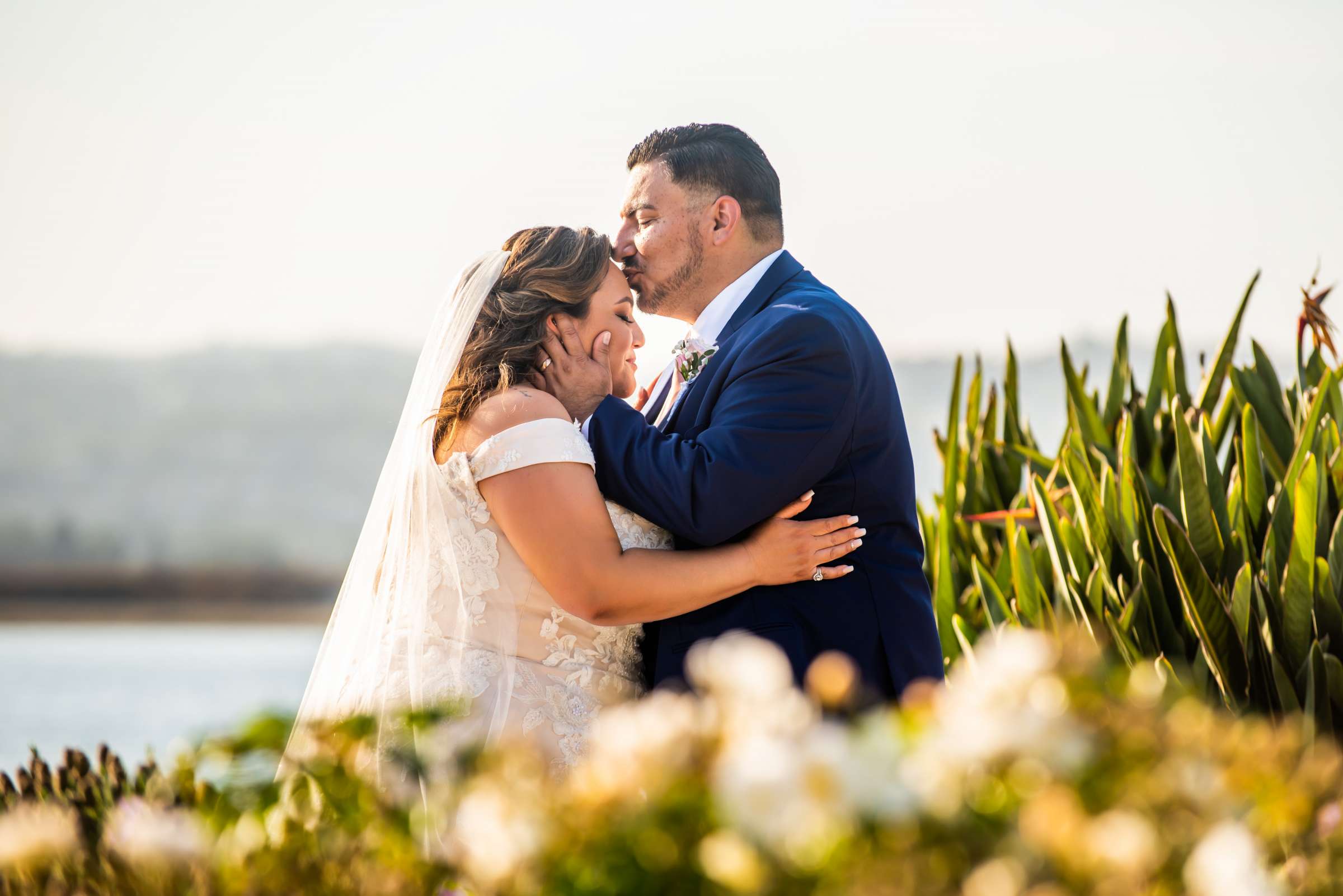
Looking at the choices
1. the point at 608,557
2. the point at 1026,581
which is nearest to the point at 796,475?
the point at 608,557

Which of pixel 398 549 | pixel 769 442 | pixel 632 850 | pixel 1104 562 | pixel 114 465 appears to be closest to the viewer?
pixel 632 850

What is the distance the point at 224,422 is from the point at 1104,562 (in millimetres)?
26644

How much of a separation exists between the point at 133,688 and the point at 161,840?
12669 millimetres

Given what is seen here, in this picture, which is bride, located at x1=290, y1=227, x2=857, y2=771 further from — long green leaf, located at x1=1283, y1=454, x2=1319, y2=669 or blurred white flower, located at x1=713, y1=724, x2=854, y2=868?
blurred white flower, located at x1=713, y1=724, x2=854, y2=868

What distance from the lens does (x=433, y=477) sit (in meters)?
2.51

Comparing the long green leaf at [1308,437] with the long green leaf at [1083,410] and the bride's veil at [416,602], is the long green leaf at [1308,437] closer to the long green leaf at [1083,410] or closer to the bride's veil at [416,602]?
the long green leaf at [1083,410]

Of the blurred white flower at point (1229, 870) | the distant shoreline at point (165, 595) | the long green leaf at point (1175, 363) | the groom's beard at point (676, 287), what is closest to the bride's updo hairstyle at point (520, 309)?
the groom's beard at point (676, 287)

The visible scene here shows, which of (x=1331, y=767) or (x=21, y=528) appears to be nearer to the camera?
(x=1331, y=767)

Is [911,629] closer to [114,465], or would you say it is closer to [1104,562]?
[1104,562]

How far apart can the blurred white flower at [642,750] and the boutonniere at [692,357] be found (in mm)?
1932

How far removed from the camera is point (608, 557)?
2.37m

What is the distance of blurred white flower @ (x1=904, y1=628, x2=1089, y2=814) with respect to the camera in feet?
2.39

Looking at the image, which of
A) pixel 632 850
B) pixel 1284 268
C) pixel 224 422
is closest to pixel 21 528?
pixel 224 422

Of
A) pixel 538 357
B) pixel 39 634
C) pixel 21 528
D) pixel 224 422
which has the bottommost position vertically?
pixel 39 634
